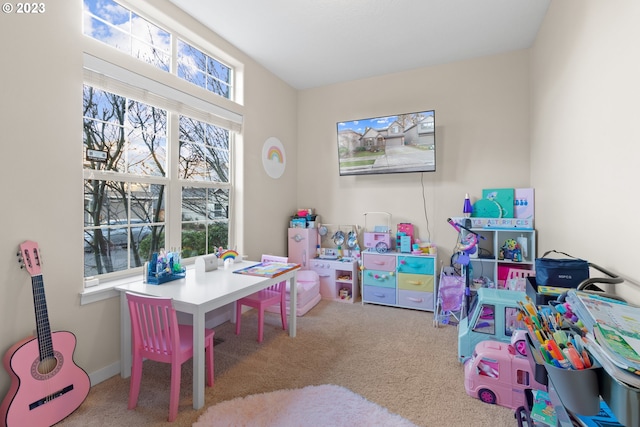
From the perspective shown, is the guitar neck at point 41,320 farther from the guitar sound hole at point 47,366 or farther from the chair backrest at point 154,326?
the chair backrest at point 154,326

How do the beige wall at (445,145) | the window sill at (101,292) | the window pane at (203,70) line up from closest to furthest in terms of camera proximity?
the beige wall at (445,145) → the window sill at (101,292) → the window pane at (203,70)

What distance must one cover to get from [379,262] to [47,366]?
2941 mm

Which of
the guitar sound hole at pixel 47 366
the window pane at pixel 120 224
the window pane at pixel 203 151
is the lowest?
the guitar sound hole at pixel 47 366

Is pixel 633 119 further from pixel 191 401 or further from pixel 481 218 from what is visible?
pixel 191 401

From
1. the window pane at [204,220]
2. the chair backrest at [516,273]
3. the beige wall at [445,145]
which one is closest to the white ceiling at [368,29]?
the beige wall at [445,145]

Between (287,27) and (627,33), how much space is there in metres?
2.47

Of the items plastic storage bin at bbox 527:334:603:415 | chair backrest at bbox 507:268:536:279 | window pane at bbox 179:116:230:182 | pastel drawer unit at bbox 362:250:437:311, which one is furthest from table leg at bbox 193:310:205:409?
chair backrest at bbox 507:268:536:279

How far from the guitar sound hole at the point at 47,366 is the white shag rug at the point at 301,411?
86 cm

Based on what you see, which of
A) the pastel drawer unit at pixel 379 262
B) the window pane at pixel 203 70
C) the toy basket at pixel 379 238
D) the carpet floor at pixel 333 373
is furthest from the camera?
the toy basket at pixel 379 238

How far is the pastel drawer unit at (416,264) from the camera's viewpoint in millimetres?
3281

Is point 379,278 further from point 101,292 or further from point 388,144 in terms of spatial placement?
point 101,292

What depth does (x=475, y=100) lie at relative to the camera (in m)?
3.39

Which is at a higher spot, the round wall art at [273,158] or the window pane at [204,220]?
the round wall art at [273,158]

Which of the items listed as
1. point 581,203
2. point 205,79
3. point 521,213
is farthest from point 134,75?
point 521,213
